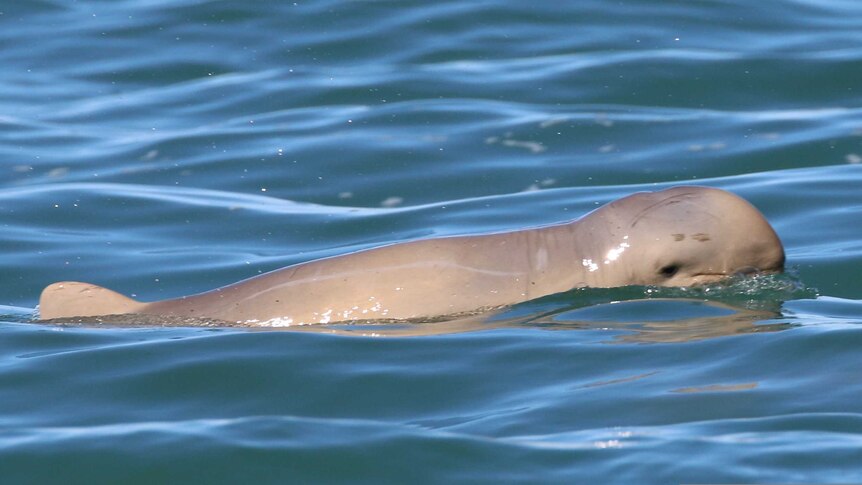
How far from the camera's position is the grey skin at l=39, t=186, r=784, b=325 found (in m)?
7.91

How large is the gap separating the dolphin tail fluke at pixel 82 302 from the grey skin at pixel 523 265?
299mm

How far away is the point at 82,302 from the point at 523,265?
2.38m

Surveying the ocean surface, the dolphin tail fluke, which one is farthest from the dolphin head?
the dolphin tail fluke

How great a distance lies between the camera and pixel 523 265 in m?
8.03

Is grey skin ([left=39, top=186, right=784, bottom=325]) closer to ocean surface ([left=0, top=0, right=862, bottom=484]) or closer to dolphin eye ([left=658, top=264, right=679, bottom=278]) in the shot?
dolphin eye ([left=658, top=264, right=679, bottom=278])

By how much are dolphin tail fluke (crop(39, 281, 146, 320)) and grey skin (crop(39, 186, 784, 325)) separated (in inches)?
11.8

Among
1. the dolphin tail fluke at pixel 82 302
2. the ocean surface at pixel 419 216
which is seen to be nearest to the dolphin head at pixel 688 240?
the ocean surface at pixel 419 216

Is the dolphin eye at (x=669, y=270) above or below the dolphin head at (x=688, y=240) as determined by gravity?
below

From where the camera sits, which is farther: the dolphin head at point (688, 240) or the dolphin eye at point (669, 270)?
the dolphin eye at point (669, 270)

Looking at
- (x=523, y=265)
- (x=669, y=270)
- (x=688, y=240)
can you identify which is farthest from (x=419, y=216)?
(x=688, y=240)

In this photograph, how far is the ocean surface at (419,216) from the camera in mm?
5887

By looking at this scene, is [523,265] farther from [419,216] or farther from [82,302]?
[419,216]

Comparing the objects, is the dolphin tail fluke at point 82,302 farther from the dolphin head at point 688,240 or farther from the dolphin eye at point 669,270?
the dolphin eye at point 669,270

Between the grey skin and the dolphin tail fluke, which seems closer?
the grey skin
